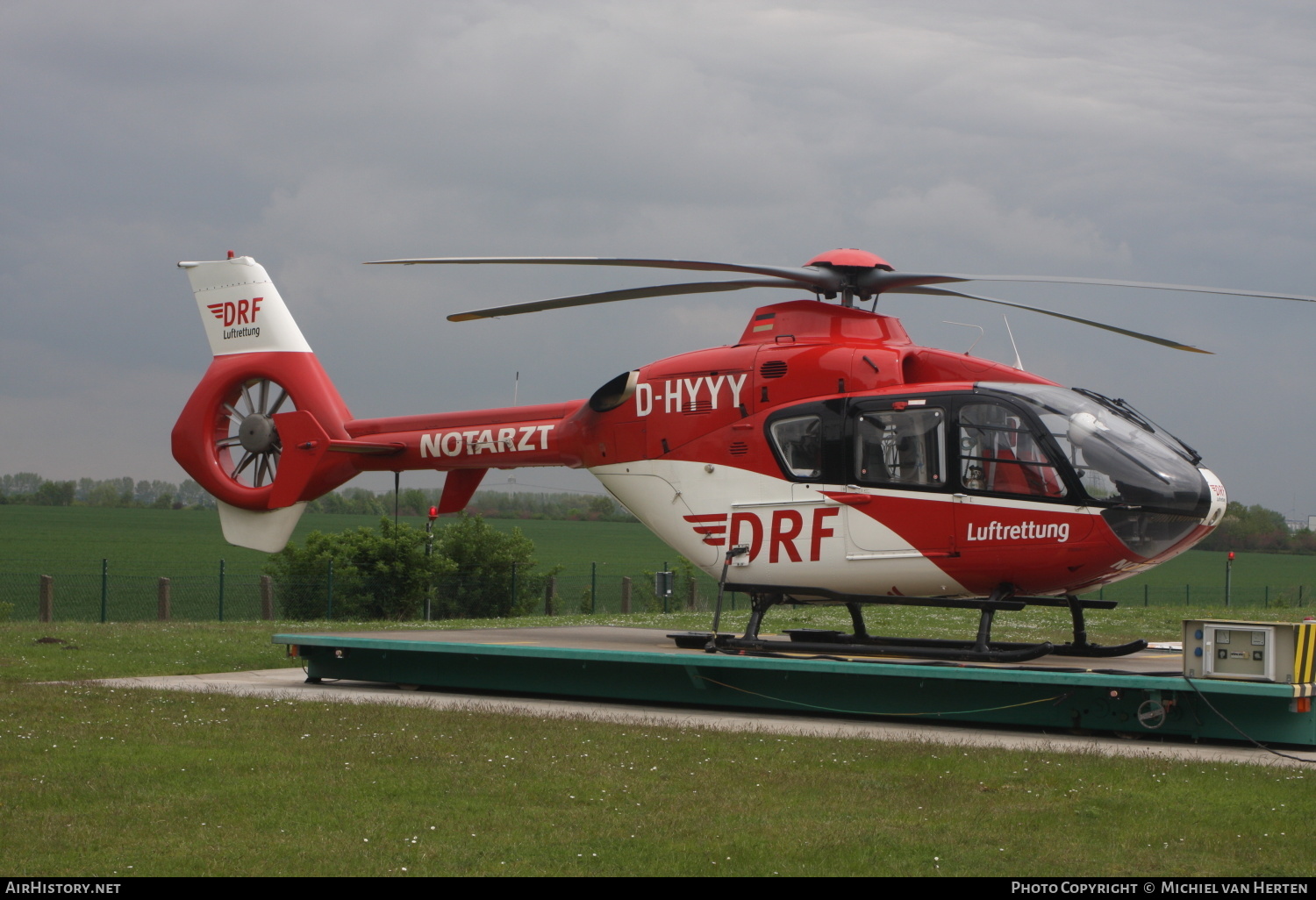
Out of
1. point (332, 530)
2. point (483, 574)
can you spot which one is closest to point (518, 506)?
point (332, 530)

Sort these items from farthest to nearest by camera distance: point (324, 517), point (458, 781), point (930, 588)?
point (324, 517) < point (930, 588) < point (458, 781)

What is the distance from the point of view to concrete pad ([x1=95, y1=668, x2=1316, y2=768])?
33.8 ft

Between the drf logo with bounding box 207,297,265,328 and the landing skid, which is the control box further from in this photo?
the drf logo with bounding box 207,297,265,328

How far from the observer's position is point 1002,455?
11953 mm

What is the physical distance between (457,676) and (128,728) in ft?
13.1

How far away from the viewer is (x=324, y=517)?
5276 inches

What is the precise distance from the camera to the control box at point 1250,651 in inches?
398

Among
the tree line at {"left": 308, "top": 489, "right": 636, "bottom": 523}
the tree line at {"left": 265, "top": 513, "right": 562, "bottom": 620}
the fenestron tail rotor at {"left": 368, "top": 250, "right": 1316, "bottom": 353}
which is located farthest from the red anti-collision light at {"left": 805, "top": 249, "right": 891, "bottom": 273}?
the tree line at {"left": 308, "top": 489, "right": 636, "bottom": 523}

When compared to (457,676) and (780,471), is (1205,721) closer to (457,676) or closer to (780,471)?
(780,471)

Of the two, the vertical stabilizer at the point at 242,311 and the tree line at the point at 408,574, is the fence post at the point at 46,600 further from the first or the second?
the vertical stabilizer at the point at 242,311

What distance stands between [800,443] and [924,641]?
250 centimetres

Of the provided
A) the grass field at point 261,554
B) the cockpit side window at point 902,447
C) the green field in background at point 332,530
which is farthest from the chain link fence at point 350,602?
the cockpit side window at point 902,447
